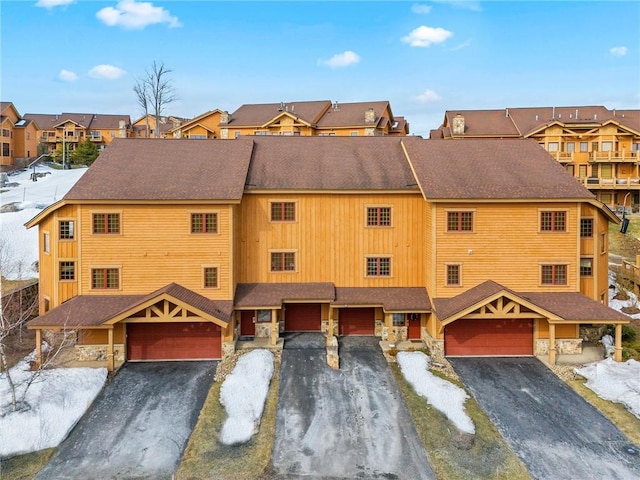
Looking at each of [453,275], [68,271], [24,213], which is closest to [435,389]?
[453,275]

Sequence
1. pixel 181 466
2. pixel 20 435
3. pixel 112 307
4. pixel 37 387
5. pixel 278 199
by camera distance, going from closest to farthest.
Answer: pixel 181 466 → pixel 20 435 → pixel 37 387 → pixel 112 307 → pixel 278 199

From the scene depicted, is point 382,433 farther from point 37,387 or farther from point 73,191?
point 73,191

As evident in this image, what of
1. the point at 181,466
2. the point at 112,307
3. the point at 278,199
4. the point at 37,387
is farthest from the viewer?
the point at 278,199

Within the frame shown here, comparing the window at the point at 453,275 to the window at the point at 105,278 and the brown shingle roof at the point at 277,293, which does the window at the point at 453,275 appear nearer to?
the brown shingle roof at the point at 277,293

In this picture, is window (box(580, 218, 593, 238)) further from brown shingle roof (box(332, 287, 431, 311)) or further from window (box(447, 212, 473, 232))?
Answer: brown shingle roof (box(332, 287, 431, 311))

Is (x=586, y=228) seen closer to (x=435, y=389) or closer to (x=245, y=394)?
(x=435, y=389)

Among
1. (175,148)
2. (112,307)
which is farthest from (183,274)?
(175,148)

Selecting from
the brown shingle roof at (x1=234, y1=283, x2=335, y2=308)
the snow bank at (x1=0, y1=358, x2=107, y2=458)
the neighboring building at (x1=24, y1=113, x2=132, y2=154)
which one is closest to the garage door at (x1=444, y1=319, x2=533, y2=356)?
the brown shingle roof at (x1=234, y1=283, x2=335, y2=308)
